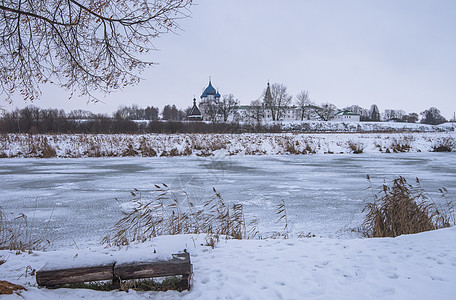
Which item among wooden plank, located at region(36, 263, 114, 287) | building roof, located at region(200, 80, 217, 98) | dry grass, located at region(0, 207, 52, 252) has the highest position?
building roof, located at region(200, 80, 217, 98)

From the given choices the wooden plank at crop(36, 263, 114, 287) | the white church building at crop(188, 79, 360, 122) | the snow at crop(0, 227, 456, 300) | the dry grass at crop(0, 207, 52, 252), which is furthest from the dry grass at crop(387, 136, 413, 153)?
the white church building at crop(188, 79, 360, 122)

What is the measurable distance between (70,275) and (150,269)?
67cm

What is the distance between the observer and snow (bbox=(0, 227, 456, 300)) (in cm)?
269

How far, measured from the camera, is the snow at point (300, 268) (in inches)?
106

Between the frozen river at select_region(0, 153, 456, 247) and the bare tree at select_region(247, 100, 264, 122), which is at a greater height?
the bare tree at select_region(247, 100, 264, 122)

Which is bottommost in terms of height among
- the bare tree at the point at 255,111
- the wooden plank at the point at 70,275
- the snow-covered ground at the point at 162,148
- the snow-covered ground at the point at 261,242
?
the snow-covered ground at the point at 261,242

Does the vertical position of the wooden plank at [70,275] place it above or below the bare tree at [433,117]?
below

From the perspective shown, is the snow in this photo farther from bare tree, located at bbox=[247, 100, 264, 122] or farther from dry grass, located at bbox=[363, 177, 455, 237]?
bare tree, located at bbox=[247, 100, 264, 122]

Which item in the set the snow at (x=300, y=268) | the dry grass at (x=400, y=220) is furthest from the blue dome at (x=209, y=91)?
the snow at (x=300, y=268)

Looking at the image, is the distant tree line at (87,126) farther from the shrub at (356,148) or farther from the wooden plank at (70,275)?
the wooden plank at (70,275)

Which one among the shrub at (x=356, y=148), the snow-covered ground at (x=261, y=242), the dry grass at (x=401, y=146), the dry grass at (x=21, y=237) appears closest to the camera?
the snow-covered ground at (x=261, y=242)

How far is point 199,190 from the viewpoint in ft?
25.9

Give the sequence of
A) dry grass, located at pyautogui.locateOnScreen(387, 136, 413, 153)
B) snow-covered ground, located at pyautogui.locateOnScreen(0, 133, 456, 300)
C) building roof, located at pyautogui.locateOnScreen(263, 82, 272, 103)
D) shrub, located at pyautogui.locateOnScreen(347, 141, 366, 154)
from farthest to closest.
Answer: building roof, located at pyautogui.locateOnScreen(263, 82, 272, 103) → dry grass, located at pyautogui.locateOnScreen(387, 136, 413, 153) → shrub, located at pyautogui.locateOnScreen(347, 141, 366, 154) → snow-covered ground, located at pyautogui.locateOnScreen(0, 133, 456, 300)

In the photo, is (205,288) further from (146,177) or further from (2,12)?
(146,177)
